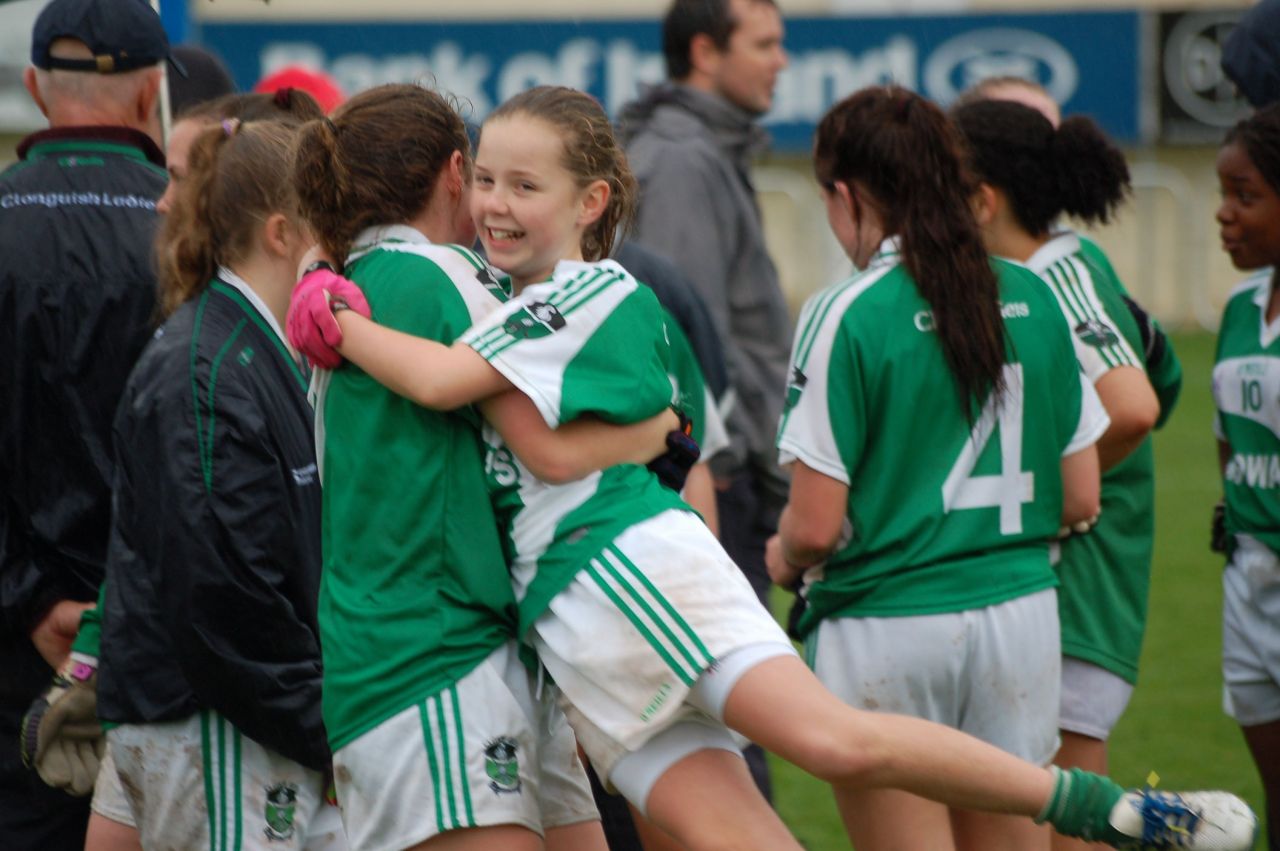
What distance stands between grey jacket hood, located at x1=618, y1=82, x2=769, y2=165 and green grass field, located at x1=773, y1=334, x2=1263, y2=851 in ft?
7.52

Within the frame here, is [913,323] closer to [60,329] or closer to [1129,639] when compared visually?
[1129,639]

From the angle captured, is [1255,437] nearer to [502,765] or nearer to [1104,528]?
[1104,528]

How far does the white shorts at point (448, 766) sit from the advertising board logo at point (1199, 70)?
54.0 ft

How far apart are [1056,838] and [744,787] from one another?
1846 millimetres

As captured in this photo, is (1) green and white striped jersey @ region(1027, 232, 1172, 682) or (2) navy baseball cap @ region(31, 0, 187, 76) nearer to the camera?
(2) navy baseball cap @ region(31, 0, 187, 76)

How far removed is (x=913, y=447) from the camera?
12.6 feet

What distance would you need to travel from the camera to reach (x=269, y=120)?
3611 mm

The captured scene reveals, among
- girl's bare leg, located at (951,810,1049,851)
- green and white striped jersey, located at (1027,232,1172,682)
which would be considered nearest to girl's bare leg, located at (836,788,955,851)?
girl's bare leg, located at (951,810,1049,851)

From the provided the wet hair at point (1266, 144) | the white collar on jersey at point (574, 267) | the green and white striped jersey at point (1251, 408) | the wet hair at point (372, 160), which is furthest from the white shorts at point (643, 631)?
the wet hair at point (1266, 144)

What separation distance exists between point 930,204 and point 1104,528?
106 cm

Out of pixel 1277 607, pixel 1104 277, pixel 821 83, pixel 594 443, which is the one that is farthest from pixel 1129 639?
pixel 821 83

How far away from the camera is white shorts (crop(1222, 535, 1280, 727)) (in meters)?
4.70

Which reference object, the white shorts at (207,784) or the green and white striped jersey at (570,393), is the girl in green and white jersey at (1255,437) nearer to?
the green and white striped jersey at (570,393)

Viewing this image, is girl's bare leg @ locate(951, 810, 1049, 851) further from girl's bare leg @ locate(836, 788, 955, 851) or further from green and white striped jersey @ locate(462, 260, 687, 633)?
green and white striped jersey @ locate(462, 260, 687, 633)
